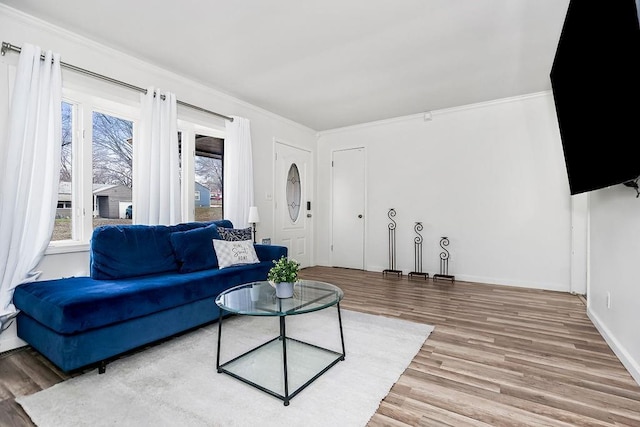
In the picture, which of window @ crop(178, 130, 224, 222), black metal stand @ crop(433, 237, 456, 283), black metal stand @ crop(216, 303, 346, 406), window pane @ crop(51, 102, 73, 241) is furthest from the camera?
black metal stand @ crop(433, 237, 456, 283)

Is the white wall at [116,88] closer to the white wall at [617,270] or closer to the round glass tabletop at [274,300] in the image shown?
the round glass tabletop at [274,300]

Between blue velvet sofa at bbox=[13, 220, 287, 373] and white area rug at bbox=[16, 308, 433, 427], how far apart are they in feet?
0.56

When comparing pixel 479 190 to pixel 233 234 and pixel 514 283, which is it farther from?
pixel 233 234

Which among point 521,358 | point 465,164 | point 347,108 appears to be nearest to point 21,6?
point 347,108

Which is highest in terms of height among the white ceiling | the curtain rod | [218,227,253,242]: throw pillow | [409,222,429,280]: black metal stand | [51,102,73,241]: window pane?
the white ceiling

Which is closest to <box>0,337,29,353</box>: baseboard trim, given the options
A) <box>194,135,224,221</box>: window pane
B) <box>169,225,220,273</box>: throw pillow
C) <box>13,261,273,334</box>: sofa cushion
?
<box>13,261,273,334</box>: sofa cushion

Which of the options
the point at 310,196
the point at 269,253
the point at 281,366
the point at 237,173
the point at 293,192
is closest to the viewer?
the point at 281,366

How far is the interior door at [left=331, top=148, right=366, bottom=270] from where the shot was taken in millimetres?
5676

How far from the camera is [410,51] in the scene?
3.03 metres

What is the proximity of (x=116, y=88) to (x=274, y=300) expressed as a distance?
2.63 metres

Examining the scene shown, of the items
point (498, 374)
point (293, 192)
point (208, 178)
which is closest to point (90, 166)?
point (208, 178)

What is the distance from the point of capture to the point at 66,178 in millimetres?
2934

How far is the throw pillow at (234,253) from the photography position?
3141 millimetres

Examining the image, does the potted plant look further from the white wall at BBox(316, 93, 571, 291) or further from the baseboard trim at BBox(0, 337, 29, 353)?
the white wall at BBox(316, 93, 571, 291)
